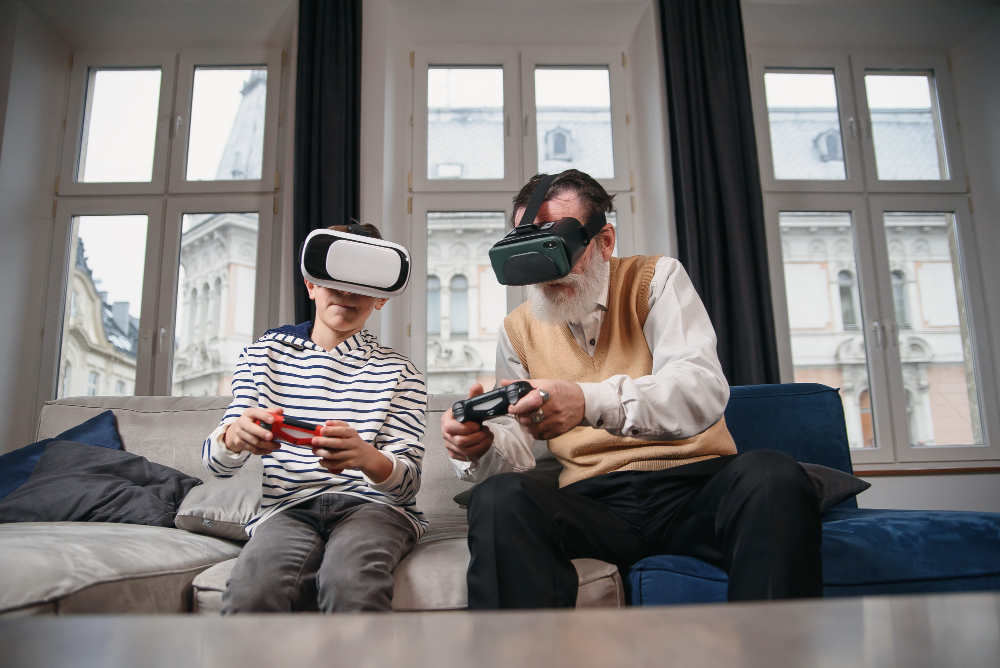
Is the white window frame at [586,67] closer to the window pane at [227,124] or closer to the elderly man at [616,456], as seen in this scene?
the window pane at [227,124]

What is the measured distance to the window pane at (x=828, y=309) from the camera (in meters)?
3.22

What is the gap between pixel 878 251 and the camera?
3.26 metres

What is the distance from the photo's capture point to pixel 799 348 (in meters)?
3.30

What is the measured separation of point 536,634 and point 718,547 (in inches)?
40.6

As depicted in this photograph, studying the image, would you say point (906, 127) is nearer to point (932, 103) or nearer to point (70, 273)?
point (932, 103)

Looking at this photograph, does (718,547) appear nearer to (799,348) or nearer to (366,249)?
(366,249)

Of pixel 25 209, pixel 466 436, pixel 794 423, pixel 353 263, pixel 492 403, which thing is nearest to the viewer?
pixel 492 403

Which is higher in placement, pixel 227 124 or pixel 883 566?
pixel 227 124

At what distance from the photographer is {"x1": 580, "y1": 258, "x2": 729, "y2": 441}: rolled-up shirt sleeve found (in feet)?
3.50

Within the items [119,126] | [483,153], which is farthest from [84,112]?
[483,153]

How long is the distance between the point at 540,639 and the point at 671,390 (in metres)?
0.98

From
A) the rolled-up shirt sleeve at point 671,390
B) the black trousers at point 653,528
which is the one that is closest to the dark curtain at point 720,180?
the rolled-up shirt sleeve at point 671,390

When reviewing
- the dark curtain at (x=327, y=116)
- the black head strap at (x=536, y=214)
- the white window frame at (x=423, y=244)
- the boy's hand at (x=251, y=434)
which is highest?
the dark curtain at (x=327, y=116)

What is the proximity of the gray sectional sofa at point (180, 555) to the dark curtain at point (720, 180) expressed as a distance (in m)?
1.63
